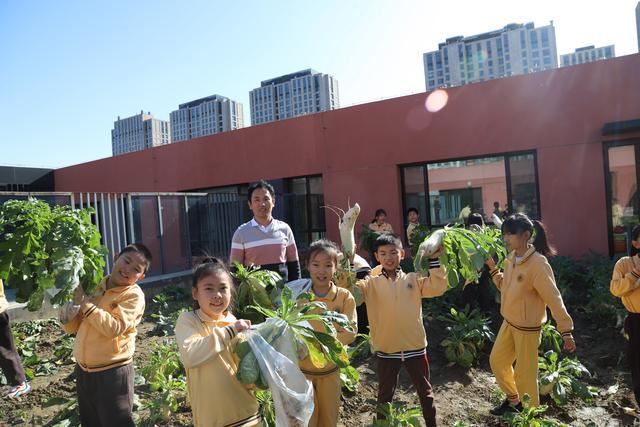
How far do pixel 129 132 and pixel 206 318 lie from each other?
159 ft

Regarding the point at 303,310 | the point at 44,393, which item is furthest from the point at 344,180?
the point at 303,310

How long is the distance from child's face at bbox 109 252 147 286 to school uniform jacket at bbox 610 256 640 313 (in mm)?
3558

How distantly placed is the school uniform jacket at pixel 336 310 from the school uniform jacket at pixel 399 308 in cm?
29

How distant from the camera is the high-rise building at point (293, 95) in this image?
100ft

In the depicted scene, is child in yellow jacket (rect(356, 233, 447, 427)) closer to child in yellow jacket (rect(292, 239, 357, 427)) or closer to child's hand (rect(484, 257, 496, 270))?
child in yellow jacket (rect(292, 239, 357, 427))

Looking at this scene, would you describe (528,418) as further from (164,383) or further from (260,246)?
(164,383)

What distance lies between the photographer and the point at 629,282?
11.7ft

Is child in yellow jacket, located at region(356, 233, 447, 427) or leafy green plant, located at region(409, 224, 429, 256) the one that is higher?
leafy green plant, located at region(409, 224, 429, 256)

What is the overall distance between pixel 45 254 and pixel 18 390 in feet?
7.74

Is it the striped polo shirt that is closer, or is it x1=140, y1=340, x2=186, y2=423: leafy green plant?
x1=140, y1=340, x2=186, y2=423: leafy green plant


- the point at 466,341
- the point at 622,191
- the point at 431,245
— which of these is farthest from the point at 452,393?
the point at 622,191

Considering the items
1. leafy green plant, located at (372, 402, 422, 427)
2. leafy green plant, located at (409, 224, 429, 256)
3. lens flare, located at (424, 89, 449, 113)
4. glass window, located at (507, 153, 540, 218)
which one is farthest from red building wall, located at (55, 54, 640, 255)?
leafy green plant, located at (372, 402, 422, 427)

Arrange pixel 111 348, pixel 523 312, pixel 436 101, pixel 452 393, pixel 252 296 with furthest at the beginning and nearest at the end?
pixel 436 101 < pixel 452 393 < pixel 523 312 < pixel 252 296 < pixel 111 348

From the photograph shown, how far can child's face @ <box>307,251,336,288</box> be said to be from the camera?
2.78m
